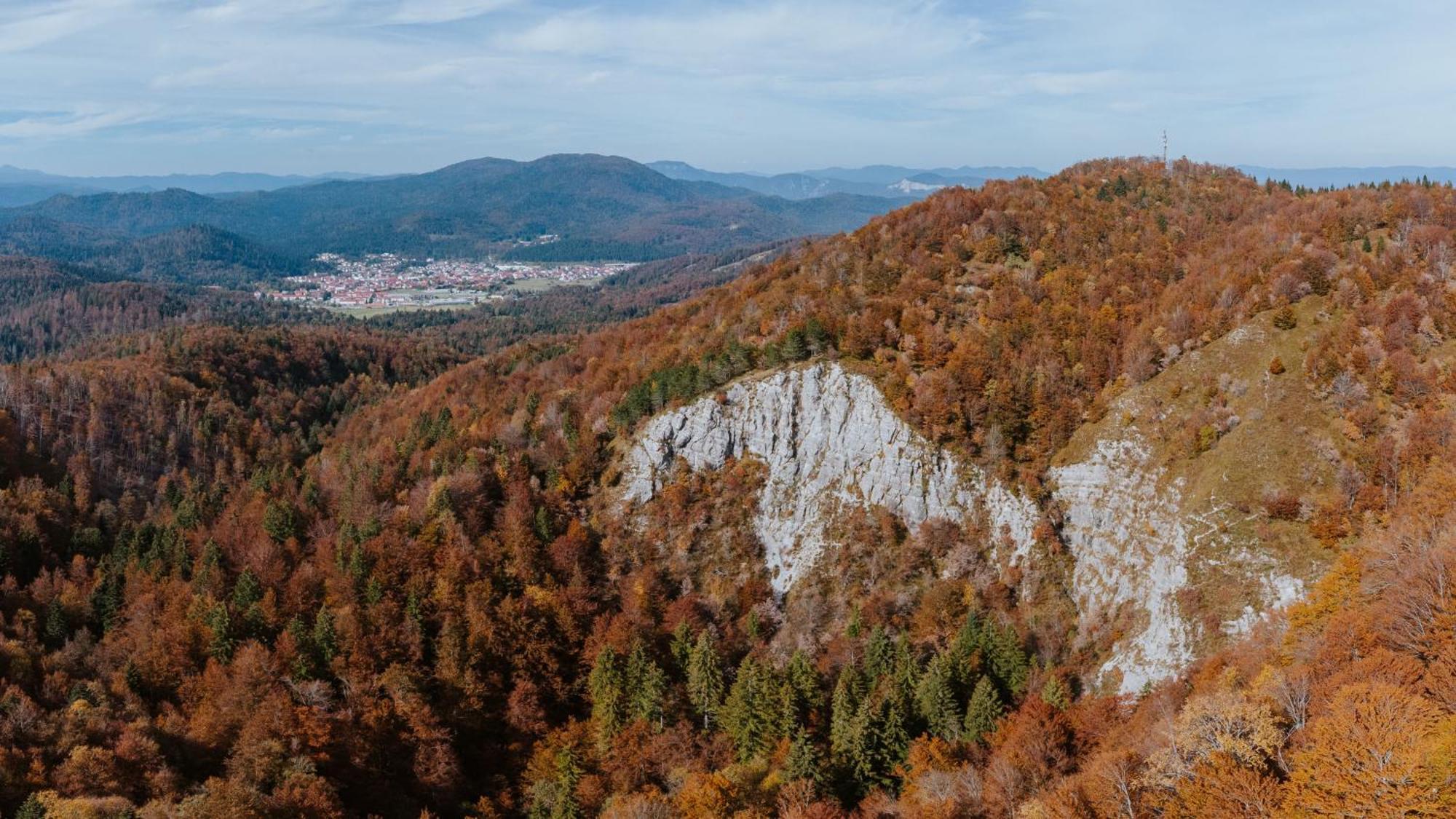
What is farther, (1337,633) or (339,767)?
(339,767)

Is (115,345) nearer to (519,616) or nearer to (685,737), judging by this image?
(519,616)

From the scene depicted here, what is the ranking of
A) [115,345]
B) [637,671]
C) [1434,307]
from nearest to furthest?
[1434,307]
[637,671]
[115,345]

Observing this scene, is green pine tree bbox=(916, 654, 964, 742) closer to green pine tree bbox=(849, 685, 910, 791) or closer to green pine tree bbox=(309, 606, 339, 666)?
green pine tree bbox=(849, 685, 910, 791)

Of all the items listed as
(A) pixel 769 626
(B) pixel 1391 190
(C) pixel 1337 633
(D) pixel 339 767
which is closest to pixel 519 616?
(D) pixel 339 767

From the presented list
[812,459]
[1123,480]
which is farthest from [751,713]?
[1123,480]

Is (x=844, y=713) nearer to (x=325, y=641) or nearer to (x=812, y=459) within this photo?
(x=812, y=459)

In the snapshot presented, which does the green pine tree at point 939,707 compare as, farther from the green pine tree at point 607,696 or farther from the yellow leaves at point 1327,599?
the green pine tree at point 607,696
